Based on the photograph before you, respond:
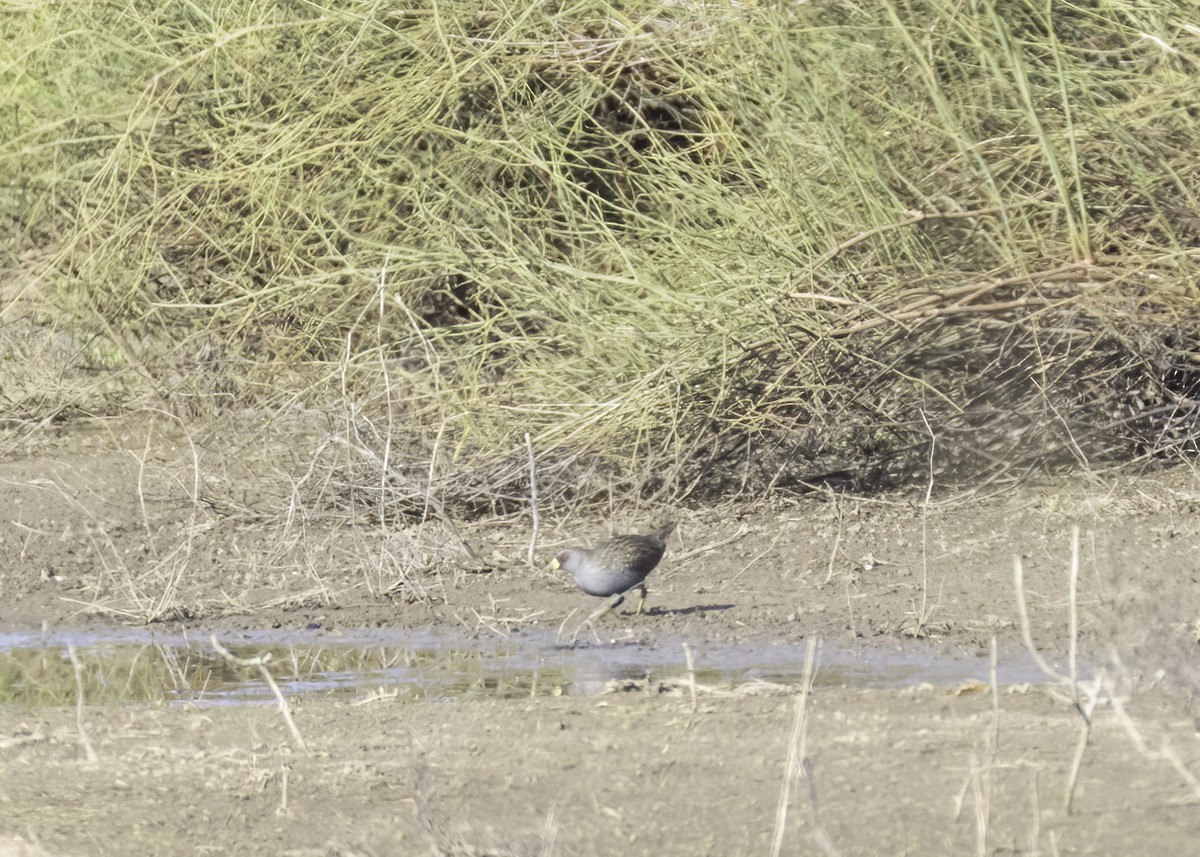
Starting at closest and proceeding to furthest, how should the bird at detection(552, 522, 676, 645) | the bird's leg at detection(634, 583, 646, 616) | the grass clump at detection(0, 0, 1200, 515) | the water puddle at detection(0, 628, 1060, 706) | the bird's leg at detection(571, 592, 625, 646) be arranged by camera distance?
the water puddle at detection(0, 628, 1060, 706), the bird's leg at detection(571, 592, 625, 646), the bird at detection(552, 522, 676, 645), the bird's leg at detection(634, 583, 646, 616), the grass clump at detection(0, 0, 1200, 515)

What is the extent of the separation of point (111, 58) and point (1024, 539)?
755cm

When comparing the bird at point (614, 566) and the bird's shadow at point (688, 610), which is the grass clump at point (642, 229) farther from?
the bird's shadow at point (688, 610)

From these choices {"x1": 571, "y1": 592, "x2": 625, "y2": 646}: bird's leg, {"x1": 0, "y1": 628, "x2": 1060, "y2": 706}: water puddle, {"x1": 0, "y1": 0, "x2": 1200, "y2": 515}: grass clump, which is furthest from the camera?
{"x1": 0, "y1": 0, "x2": 1200, "y2": 515}: grass clump

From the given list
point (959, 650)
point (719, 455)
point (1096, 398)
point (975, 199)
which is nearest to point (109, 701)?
point (959, 650)

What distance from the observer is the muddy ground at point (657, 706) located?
4.63m

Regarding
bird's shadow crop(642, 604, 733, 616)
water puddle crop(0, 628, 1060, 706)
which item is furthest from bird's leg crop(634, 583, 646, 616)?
water puddle crop(0, 628, 1060, 706)

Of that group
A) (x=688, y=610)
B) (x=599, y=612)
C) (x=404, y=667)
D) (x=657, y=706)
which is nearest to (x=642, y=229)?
(x=688, y=610)

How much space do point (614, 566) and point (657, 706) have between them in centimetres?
172

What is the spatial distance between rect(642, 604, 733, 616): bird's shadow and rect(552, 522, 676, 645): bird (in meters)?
0.26

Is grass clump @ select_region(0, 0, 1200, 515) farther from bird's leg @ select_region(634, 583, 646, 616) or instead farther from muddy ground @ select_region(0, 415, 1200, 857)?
bird's leg @ select_region(634, 583, 646, 616)

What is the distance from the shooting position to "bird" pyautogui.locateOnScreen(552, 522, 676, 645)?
25.4ft

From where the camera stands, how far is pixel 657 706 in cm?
605

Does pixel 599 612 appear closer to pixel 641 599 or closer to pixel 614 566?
pixel 614 566

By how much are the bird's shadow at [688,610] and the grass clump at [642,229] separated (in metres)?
1.28
